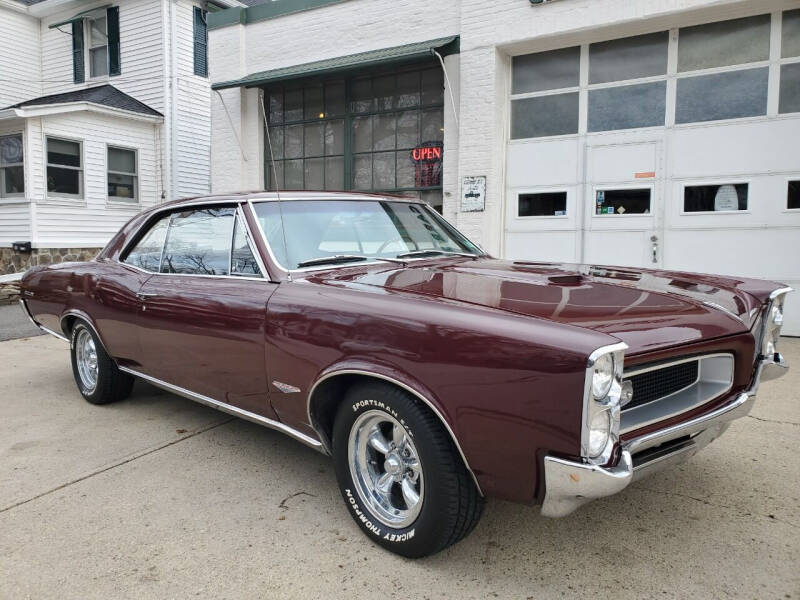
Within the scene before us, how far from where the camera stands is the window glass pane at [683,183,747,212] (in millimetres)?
7555

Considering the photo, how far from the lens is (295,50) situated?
10758 millimetres

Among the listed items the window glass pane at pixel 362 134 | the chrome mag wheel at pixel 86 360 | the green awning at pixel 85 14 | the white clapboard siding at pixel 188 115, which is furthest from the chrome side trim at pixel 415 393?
the green awning at pixel 85 14

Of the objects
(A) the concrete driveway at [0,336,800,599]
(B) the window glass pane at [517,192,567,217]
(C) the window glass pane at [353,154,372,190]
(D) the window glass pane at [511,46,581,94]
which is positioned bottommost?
(A) the concrete driveway at [0,336,800,599]

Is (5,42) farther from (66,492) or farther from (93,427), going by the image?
(66,492)

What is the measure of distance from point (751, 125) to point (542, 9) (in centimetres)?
303

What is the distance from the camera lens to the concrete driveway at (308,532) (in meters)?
2.37

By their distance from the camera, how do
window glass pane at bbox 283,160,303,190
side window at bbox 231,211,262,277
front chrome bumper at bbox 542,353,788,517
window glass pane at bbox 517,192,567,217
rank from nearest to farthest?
front chrome bumper at bbox 542,353,788,517, side window at bbox 231,211,262,277, window glass pane at bbox 517,192,567,217, window glass pane at bbox 283,160,303,190

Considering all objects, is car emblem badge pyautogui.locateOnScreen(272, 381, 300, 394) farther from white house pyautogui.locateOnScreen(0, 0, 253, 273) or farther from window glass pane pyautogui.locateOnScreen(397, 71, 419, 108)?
white house pyautogui.locateOnScreen(0, 0, 253, 273)

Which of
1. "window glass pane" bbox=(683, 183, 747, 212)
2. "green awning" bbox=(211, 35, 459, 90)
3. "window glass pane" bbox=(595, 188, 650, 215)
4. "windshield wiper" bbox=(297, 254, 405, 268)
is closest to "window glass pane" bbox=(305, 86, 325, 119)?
"green awning" bbox=(211, 35, 459, 90)

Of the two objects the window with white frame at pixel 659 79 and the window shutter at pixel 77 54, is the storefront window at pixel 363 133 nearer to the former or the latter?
the window with white frame at pixel 659 79

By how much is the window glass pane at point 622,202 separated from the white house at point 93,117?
35.1 ft

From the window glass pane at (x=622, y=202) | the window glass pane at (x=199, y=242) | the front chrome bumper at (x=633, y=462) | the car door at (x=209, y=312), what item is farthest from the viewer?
the window glass pane at (x=622, y=202)

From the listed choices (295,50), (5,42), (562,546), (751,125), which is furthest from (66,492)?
(5,42)

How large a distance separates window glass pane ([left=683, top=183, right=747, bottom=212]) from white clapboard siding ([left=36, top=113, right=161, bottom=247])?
11.9 meters
